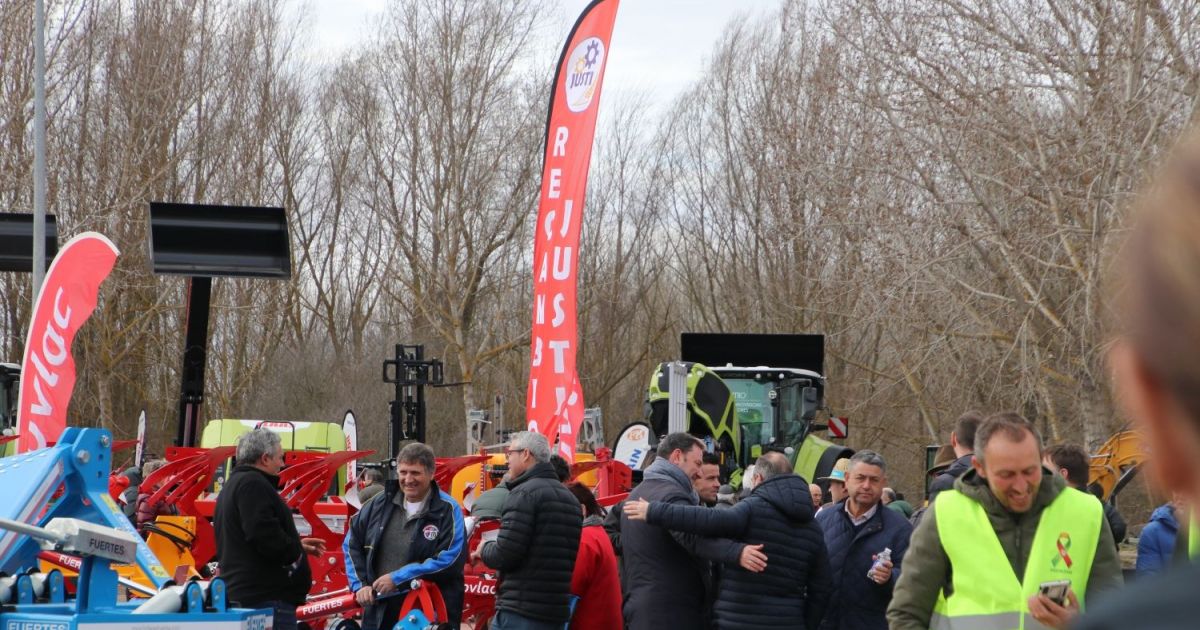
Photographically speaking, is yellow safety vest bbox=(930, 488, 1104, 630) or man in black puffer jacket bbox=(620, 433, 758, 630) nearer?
yellow safety vest bbox=(930, 488, 1104, 630)

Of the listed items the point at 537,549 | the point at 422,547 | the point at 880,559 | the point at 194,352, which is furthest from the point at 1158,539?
the point at 194,352

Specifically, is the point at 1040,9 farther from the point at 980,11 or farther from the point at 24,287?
the point at 24,287

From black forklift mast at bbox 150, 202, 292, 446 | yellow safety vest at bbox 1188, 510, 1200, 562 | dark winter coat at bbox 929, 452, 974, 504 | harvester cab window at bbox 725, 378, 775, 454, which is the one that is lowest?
dark winter coat at bbox 929, 452, 974, 504

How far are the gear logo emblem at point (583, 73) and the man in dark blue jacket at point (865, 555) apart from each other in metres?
8.02

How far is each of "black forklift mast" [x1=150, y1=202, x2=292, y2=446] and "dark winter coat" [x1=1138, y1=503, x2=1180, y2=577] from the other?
850 centimetres

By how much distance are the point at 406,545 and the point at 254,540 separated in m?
0.94

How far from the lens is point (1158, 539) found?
6.21 m

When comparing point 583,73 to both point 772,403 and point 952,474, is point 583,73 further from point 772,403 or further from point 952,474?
point 952,474

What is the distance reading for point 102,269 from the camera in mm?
12938

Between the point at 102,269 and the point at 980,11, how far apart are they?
9159 millimetres

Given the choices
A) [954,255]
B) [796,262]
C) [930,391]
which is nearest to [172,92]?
[796,262]

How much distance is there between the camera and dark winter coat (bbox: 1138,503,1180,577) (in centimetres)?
617

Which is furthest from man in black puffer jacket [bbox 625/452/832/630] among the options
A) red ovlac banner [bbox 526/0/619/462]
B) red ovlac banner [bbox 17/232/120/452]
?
red ovlac banner [bbox 17/232/120/452]

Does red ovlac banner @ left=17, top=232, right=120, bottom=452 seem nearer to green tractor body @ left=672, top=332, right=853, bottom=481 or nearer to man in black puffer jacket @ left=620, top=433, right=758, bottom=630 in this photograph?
man in black puffer jacket @ left=620, top=433, right=758, bottom=630
